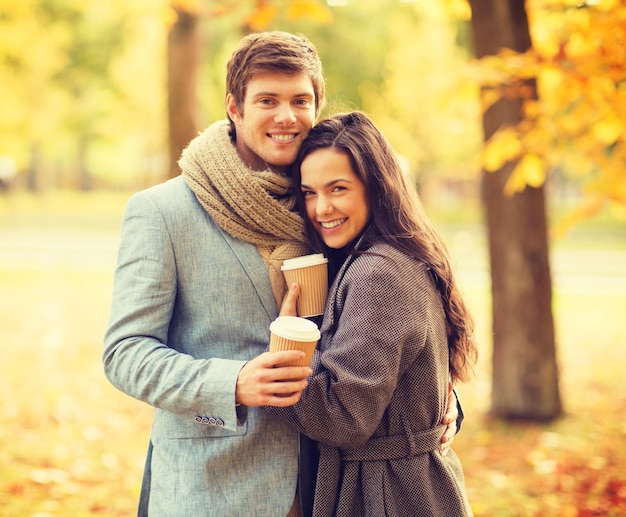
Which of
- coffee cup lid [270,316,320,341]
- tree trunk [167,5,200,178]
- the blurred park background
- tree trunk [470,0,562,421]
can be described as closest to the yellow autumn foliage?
the blurred park background

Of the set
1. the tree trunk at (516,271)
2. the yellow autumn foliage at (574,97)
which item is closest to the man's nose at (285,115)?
the yellow autumn foliage at (574,97)

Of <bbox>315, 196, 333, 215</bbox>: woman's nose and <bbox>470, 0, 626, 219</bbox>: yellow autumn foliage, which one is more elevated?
<bbox>470, 0, 626, 219</bbox>: yellow autumn foliage

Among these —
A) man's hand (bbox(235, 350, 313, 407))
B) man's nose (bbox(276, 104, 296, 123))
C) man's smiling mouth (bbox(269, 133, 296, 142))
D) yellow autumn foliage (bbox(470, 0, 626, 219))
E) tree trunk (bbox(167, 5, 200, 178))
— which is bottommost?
man's hand (bbox(235, 350, 313, 407))

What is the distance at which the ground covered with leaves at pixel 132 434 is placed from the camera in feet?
16.4

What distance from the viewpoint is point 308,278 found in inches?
91.6

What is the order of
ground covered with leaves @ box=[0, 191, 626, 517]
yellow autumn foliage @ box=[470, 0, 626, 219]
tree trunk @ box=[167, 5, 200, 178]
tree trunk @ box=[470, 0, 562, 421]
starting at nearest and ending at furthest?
yellow autumn foliage @ box=[470, 0, 626, 219] → ground covered with leaves @ box=[0, 191, 626, 517] → tree trunk @ box=[470, 0, 562, 421] → tree trunk @ box=[167, 5, 200, 178]

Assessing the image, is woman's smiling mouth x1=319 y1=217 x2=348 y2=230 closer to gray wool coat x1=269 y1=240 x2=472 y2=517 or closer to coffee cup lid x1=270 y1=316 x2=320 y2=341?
gray wool coat x1=269 y1=240 x2=472 y2=517

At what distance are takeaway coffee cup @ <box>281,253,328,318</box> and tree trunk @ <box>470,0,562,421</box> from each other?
4.01 metres

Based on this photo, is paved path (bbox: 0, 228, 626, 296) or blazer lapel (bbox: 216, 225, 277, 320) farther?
paved path (bbox: 0, 228, 626, 296)

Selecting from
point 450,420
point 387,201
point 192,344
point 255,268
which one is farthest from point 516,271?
point 192,344

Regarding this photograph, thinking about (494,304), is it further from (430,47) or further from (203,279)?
(430,47)

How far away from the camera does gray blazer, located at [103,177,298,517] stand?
7.11ft

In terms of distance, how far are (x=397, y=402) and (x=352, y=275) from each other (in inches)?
16.7

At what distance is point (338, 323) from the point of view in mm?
2258
